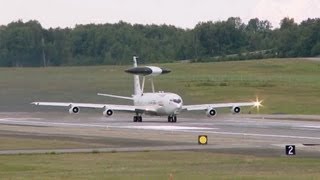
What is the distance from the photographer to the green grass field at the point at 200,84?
120562 millimetres

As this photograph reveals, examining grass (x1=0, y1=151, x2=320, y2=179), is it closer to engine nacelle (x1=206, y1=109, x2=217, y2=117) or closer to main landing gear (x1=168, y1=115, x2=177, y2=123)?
main landing gear (x1=168, y1=115, x2=177, y2=123)

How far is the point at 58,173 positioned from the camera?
1684 inches

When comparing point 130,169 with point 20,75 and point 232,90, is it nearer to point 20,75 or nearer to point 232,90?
point 232,90

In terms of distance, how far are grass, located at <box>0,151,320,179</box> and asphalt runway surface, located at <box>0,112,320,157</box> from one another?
3134 millimetres

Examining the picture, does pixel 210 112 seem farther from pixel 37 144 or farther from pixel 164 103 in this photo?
pixel 37 144

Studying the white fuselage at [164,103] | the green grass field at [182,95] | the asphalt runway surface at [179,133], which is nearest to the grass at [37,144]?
the green grass field at [182,95]

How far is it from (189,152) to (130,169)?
30.8ft

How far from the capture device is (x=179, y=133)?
70938mm

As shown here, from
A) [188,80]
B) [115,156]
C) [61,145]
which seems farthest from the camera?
[188,80]

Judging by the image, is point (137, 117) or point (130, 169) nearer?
point (130, 169)

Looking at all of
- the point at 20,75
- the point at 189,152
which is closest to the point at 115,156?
the point at 189,152

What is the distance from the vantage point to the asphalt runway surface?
185ft

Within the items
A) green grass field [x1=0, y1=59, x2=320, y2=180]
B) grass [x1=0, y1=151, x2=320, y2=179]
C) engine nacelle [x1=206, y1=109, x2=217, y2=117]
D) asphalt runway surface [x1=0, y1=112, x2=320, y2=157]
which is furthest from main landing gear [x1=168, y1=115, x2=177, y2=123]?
grass [x1=0, y1=151, x2=320, y2=179]

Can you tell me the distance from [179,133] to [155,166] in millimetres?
25103
